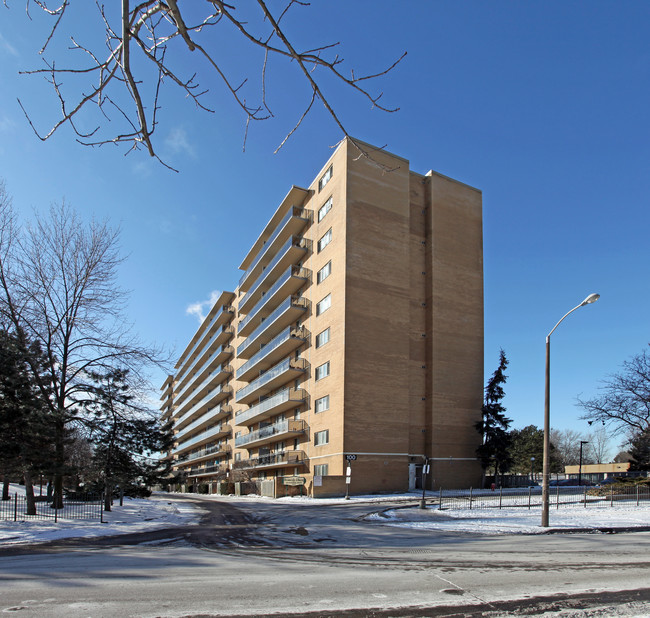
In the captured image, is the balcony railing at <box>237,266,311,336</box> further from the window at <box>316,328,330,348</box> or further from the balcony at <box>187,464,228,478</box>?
the balcony at <box>187,464,228,478</box>

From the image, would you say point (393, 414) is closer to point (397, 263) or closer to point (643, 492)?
point (397, 263)

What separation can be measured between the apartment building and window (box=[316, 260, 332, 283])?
90 millimetres

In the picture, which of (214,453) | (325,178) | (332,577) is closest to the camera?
(332,577)

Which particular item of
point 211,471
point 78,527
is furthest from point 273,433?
point 211,471

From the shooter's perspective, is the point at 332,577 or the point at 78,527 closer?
the point at 332,577

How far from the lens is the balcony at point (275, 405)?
44.4 metres

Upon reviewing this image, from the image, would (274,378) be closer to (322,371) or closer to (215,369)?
(322,371)

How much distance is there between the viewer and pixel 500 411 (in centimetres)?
4484

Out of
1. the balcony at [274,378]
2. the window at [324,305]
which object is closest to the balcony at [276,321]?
the window at [324,305]

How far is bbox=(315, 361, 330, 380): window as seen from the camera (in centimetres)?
4084

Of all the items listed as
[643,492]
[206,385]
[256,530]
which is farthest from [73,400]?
[206,385]

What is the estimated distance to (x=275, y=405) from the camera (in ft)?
154

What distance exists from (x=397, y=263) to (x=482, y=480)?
A: 1965 centimetres

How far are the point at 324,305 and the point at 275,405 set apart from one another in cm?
1092
